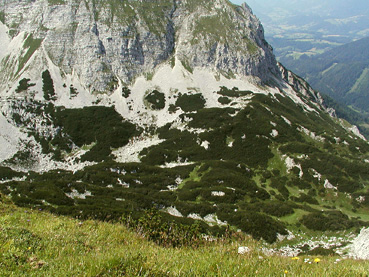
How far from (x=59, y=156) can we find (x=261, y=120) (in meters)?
74.4

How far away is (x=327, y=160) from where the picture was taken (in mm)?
72125

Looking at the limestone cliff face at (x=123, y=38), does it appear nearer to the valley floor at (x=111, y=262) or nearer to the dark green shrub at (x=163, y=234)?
the dark green shrub at (x=163, y=234)

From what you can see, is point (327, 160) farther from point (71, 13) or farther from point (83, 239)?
point (71, 13)

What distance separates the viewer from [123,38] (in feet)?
425

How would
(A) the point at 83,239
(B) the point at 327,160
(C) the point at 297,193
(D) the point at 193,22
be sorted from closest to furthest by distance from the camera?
(A) the point at 83,239, (C) the point at 297,193, (B) the point at 327,160, (D) the point at 193,22

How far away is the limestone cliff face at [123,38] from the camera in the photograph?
125812 millimetres

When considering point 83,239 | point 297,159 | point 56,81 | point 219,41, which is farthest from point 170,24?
point 83,239

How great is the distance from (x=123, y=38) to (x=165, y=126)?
185ft

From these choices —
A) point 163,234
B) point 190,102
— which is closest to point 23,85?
point 190,102

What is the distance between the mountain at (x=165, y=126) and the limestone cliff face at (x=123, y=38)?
651mm

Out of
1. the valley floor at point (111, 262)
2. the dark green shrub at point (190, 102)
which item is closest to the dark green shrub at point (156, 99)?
the dark green shrub at point (190, 102)

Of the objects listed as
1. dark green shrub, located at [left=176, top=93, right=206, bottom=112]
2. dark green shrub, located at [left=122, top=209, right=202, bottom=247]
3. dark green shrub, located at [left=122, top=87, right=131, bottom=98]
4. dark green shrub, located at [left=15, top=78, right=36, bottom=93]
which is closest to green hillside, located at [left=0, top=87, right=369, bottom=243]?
dark green shrub, located at [left=176, top=93, right=206, bottom=112]

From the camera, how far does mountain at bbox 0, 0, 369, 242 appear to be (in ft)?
187

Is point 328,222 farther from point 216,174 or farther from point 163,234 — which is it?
point 163,234
